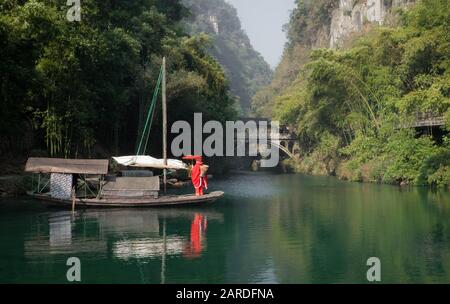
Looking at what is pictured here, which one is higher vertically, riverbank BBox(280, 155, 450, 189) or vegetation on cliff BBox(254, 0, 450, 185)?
vegetation on cliff BBox(254, 0, 450, 185)

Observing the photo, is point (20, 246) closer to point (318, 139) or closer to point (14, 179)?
point (14, 179)

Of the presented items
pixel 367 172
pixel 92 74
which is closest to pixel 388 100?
pixel 367 172

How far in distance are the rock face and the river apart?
53.2m

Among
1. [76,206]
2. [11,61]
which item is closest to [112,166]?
[76,206]

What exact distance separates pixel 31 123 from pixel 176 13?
99.7ft

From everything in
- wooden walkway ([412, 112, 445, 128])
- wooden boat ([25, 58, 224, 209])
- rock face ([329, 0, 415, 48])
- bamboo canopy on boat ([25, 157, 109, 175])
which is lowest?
wooden boat ([25, 58, 224, 209])

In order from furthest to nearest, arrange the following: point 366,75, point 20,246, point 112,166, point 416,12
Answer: point 366,75, point 416,12, point 112,166, point 20,246

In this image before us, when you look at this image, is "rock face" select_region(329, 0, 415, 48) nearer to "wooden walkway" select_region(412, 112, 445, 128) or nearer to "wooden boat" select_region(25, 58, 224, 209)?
"wooden walkway" select_region(412, 112, 445, 128)

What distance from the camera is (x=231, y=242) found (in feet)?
69.1

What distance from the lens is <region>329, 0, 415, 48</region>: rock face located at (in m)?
83.2

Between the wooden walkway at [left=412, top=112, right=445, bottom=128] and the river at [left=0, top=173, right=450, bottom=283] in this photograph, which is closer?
the river at [left=0, top=173, right=450, bottom=283]

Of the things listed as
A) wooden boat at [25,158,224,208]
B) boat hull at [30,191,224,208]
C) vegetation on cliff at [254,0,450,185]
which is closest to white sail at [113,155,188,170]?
wooden boat at [25,158,224,208]

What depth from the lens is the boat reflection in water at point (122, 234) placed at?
19.0 m

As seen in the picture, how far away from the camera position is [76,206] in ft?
96.2
